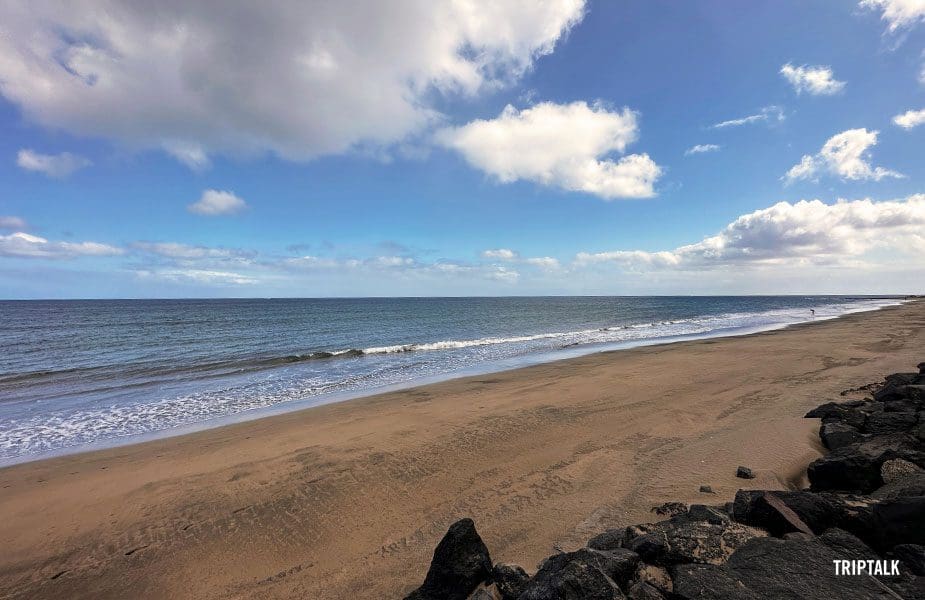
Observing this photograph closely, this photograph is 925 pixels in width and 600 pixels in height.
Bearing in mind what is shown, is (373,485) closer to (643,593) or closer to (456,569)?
(456,569)

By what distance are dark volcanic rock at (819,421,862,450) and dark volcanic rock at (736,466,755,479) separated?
195 cm

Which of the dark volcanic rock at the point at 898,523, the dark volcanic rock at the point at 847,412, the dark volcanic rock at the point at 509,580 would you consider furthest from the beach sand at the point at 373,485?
the dark volcanic rock at the point at 898,523

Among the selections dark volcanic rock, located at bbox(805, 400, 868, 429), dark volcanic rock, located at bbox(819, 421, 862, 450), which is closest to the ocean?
dark volcanic rock, located at bbox(805, 400, 868, 429)

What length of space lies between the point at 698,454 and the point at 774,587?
4633 millimetres

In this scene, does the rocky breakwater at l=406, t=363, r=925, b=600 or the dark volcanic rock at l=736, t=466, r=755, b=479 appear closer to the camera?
the rocky breakwater at l=406, t=363, r=925, b=600

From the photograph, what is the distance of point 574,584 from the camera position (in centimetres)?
313

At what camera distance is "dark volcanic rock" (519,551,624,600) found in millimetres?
3057

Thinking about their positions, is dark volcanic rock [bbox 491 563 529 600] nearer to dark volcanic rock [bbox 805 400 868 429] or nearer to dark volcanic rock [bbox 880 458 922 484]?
dark volcanic rock [bbox 880 458 922 484]

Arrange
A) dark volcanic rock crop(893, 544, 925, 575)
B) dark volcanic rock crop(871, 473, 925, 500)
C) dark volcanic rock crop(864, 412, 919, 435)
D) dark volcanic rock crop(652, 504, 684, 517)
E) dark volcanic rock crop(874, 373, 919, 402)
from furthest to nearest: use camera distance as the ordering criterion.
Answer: dark volcanic rock crop(874, 373, 919, 402) < dark volcanic rock crop(864, 412, 919, 435) < dark volcanic rock crop(652, 504, 684, 517) < dark volcanic rock crop(871, 473, 925, 500) < dark volcanic rock crop(893, 544, 925, 575)

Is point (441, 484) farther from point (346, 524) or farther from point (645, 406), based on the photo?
point (645, 406)

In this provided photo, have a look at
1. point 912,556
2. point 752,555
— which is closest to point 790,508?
point 912,556

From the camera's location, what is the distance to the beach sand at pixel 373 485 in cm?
515

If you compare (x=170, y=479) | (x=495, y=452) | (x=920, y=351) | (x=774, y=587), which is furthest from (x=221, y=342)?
(x=920, y=351)

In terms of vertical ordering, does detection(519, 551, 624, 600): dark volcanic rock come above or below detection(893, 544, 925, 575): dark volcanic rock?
below
